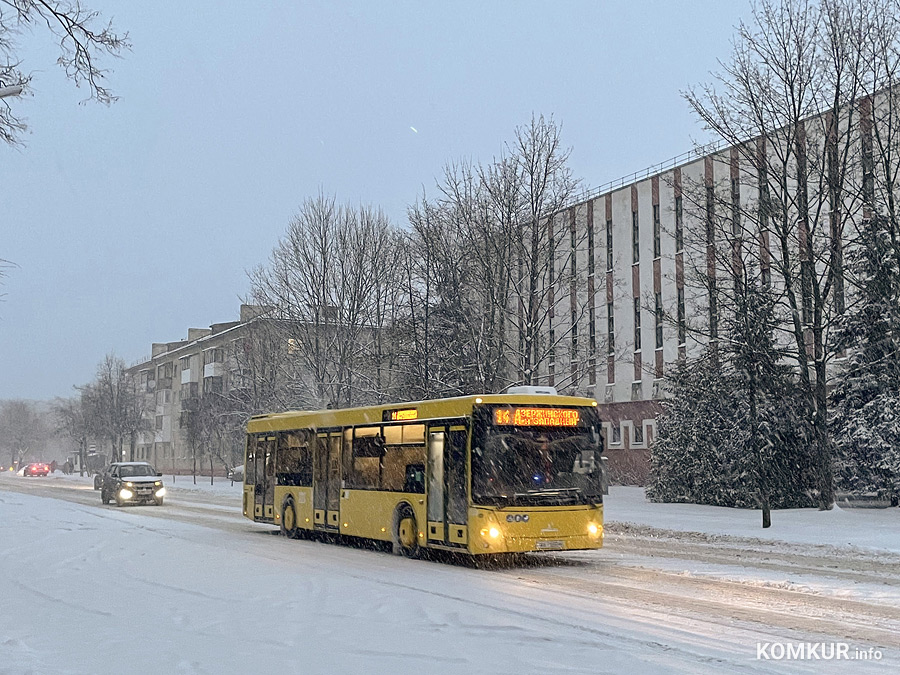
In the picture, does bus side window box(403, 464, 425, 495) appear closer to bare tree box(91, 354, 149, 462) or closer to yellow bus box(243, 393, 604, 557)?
yellow bus box(243, 393, 604, 557)

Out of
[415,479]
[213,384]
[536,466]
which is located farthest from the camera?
[213,384]

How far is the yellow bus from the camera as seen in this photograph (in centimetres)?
1670

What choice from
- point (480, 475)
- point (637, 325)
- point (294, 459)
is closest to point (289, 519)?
point (294, 459)

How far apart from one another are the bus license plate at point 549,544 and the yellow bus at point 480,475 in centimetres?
2

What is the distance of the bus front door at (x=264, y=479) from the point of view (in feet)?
84.1

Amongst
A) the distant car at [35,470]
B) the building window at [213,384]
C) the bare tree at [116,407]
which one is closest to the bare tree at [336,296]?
the building window at [213,384]

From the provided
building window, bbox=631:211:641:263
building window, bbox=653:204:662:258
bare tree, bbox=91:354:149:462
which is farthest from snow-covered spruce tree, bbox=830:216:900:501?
bare tree, bbox=91:354:149:462

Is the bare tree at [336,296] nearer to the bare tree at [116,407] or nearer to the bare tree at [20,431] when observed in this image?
the bare tree at [116,407]

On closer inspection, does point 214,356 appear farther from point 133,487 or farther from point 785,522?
point 785,522

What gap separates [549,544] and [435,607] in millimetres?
5303

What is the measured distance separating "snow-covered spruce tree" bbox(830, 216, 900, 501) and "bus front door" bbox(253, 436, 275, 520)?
16.1 m

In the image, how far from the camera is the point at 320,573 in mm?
15633

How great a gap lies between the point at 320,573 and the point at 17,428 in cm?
15150

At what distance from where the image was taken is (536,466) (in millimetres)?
17203
